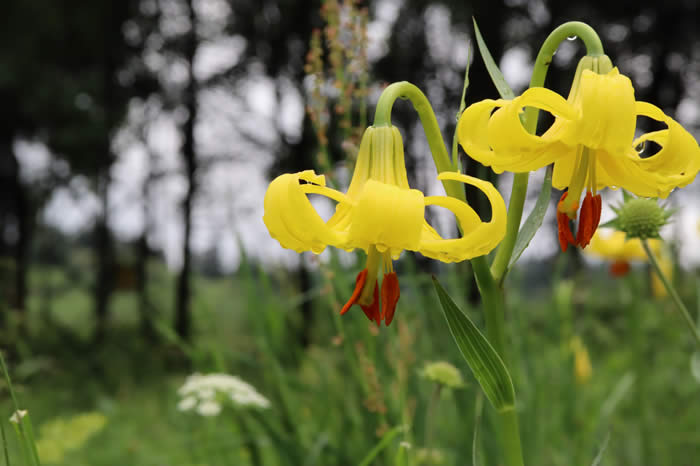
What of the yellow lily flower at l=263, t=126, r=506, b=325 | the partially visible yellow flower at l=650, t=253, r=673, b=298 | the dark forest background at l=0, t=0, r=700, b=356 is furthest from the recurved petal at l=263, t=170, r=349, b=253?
the dark forest background at l=0, t=0, r=700, b=356

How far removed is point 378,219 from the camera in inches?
18.1

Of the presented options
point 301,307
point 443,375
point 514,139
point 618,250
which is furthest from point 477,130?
point 301,307

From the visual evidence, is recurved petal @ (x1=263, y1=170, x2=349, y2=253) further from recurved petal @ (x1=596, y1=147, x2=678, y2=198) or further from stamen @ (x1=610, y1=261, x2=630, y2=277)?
stamen @ (x1=610, y1=261, x2=630, y2=277)

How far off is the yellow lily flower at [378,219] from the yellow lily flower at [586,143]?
0.07 meters

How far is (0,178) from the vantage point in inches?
326

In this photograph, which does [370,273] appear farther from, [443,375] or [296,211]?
[443,375]

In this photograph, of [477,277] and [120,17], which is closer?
[477,277]

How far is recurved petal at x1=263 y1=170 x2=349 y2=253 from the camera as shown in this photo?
50cm

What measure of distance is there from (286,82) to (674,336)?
6.89 m

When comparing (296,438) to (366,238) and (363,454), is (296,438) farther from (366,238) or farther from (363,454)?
(366,238)

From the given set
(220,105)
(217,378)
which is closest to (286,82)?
(220,105)

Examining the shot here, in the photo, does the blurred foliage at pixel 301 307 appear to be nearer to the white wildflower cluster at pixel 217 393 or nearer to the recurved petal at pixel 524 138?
the white wildflower cluster at pixel 217 393

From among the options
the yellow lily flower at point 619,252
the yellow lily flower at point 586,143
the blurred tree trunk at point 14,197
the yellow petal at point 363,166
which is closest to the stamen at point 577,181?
the yellow lily flower at point 586,143

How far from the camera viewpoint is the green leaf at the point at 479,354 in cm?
53
